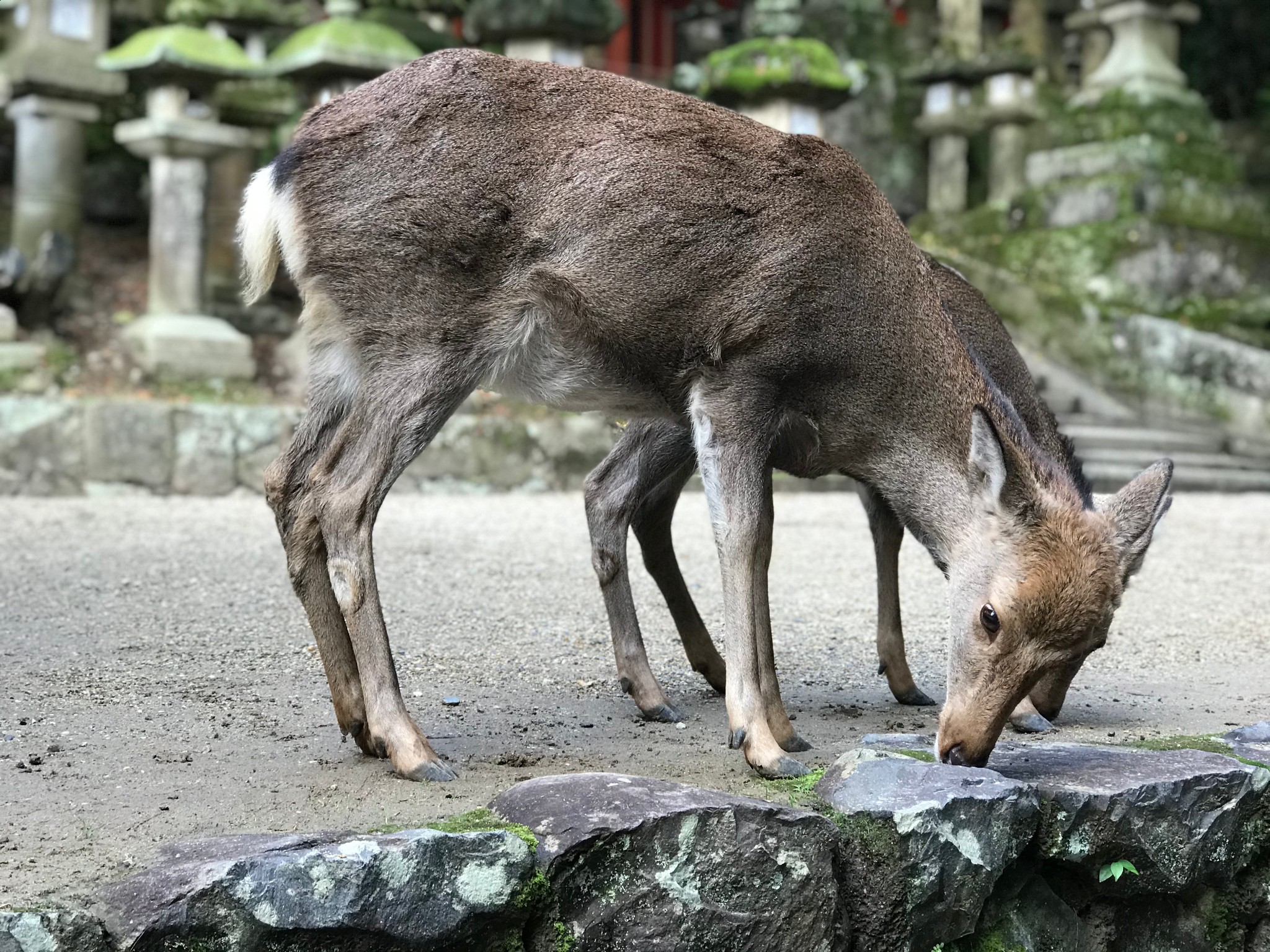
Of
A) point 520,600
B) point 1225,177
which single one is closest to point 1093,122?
point 1225,177

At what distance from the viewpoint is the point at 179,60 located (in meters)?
9.86

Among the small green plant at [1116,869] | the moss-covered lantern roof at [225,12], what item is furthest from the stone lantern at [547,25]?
the small green plant at [1116,869]

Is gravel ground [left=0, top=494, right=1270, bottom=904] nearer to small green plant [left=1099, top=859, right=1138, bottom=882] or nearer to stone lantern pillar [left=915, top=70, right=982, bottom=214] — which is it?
small green plant [left=1099, top=859, right=1138, bottom=882]

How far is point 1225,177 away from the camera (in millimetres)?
13961

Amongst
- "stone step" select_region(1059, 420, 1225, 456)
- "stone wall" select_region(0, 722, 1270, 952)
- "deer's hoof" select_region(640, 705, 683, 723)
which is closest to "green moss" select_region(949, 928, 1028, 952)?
"stone wall" select_region(0, 722, 1270, 952)

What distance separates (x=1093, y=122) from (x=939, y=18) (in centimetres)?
429

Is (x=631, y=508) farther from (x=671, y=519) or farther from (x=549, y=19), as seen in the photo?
(x=549, y=19)

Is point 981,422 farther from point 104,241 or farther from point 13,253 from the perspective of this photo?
point 104,241

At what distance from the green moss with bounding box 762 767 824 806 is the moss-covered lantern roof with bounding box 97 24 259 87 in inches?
315

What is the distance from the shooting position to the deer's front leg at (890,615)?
452cm

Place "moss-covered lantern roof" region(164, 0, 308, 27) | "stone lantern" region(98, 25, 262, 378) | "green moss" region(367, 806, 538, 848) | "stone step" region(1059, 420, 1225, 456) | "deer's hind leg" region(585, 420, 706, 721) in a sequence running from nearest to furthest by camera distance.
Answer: "green moss" region(367, 806, 538, 848) < "deer's hind leg" region(585, 420, 706, 721) < "stone lantern" region(98, 25, 262, 378) < "moss-covered lantern roof" region(164, 0, 308, 27) < "stone step" region(1059, 420, 1225, 456)

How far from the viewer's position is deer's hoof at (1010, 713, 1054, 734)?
4.21m

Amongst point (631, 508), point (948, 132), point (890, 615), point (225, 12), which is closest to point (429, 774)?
point (631, 508)

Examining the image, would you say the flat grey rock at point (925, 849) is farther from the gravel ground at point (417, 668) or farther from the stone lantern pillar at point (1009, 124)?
the stone lantern pillar at point (1009, 124)
